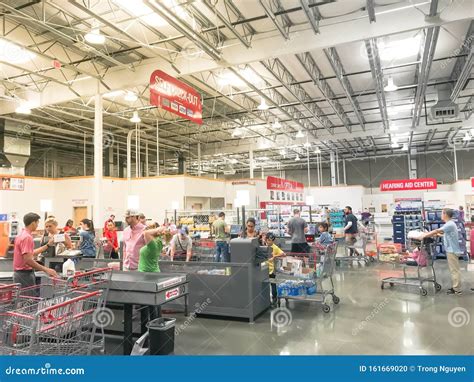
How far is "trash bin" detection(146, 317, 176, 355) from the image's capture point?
3689mm

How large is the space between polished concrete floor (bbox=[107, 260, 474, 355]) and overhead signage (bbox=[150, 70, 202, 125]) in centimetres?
366

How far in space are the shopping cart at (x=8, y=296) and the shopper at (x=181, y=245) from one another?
3.72 metres

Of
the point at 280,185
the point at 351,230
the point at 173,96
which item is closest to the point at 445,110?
the point at 351,230

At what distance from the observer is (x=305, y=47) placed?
7.82 meters

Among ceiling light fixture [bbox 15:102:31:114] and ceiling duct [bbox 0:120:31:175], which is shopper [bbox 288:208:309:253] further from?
ceiling duct [bbox 0:120:31:175]

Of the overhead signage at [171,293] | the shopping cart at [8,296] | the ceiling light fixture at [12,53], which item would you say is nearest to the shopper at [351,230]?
the overhead signage at [171,293]

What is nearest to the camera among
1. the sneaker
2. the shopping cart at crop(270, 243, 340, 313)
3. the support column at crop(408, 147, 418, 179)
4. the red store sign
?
the shopping cart at crop(270, 243, 340, 313)

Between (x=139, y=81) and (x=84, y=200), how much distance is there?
7.03 m

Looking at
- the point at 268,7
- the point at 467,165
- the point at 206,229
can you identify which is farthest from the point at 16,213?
the point at 467,165

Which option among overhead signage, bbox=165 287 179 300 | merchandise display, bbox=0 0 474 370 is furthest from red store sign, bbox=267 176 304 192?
overhead signage, bbox=165 287 179 300

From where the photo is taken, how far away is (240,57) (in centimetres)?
841
